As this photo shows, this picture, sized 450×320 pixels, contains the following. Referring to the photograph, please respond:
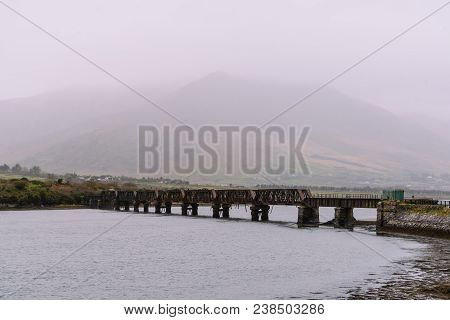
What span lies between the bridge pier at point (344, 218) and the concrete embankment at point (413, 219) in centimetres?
1483

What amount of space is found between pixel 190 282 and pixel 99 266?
13937 mm

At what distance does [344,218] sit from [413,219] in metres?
23.6

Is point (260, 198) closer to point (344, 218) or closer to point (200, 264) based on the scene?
point (344, 218)

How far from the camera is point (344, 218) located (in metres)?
108

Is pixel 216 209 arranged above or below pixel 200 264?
above

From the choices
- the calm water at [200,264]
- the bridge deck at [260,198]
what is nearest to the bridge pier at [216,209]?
the bridge deck at [260,198]

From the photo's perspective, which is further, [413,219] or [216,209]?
[216,209]

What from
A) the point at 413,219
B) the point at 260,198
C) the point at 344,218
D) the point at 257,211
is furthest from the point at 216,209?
the point at 413,219

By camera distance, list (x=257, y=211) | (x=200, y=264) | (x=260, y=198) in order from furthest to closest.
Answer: (x=257, y=211) → (x=260, y=198) → (x=200, y=264)

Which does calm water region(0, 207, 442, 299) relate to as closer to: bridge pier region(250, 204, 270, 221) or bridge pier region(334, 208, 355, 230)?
bridge pier region(334, 208, 355, 230)
